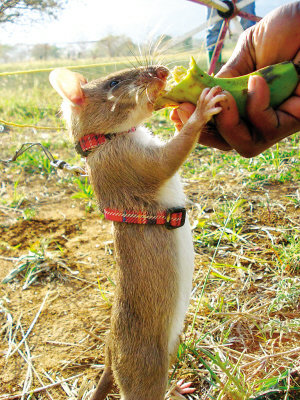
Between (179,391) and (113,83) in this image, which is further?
(113,83)

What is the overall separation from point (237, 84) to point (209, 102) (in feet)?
1.22

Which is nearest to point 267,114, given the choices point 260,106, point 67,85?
point 260,106

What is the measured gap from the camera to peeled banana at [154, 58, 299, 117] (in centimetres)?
208

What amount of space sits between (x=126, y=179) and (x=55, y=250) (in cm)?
196

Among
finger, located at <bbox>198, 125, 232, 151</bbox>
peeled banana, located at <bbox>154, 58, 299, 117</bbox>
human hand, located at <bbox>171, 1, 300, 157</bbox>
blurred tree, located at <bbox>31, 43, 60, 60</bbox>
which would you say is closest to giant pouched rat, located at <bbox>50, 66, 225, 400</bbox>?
peeled banana, located at <bbox>154, 58, 299, 117</bbox>

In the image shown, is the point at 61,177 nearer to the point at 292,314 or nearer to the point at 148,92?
the point at 148,92

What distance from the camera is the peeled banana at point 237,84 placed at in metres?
2.08

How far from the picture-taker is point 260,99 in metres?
2.07

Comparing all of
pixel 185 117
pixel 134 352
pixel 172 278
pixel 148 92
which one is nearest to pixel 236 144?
pixel 185 117

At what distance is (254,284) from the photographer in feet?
9.50

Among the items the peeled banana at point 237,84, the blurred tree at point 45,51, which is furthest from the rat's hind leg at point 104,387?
the blurred tree at point 45,51

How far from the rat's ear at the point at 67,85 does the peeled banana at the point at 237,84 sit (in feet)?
1.92

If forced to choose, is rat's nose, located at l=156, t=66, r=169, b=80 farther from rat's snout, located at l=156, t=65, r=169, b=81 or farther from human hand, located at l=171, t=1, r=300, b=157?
human hand, located at l=171, t=1, r=300, b=157

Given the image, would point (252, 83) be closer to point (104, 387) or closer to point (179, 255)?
point (179, 255)
